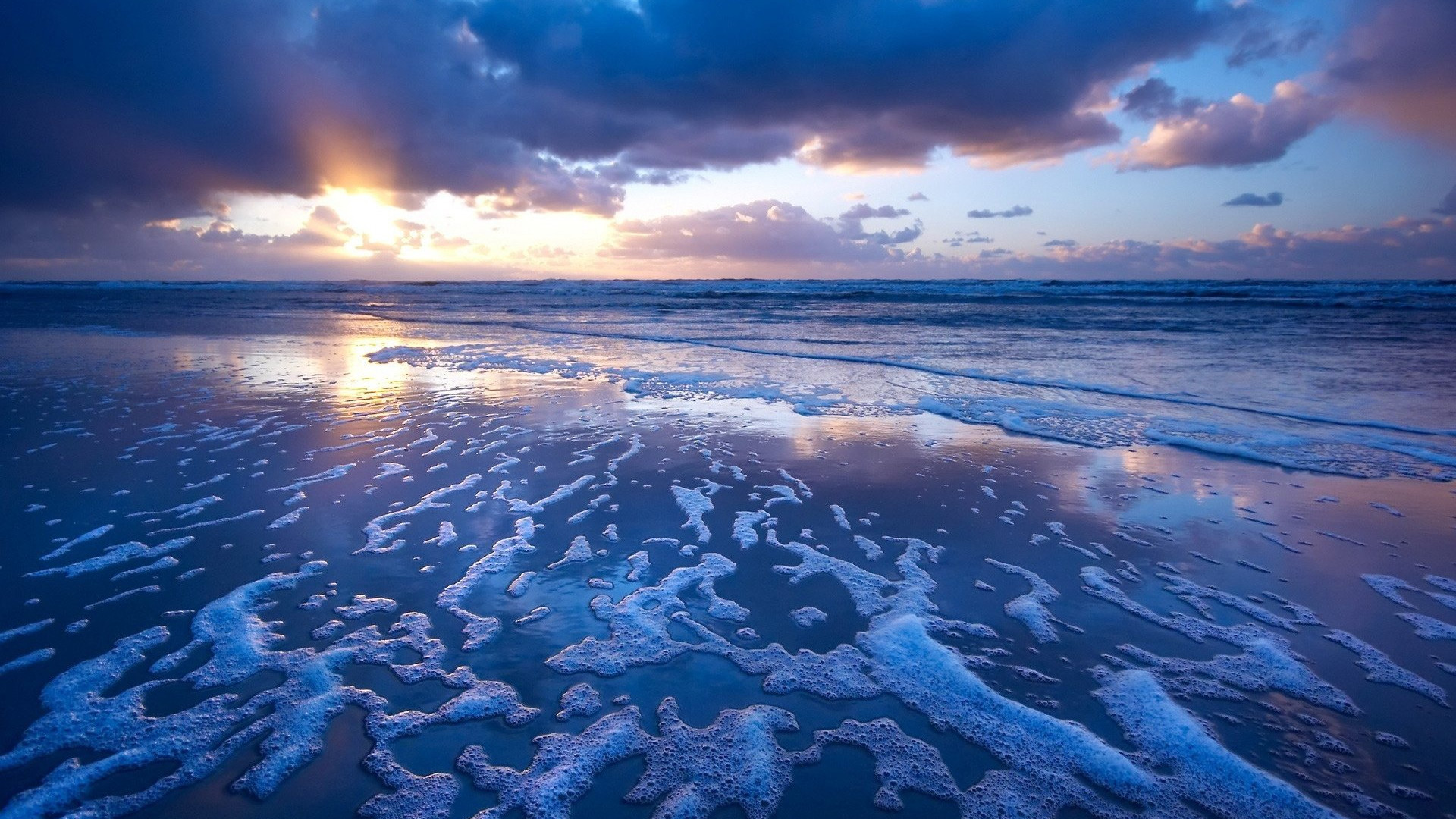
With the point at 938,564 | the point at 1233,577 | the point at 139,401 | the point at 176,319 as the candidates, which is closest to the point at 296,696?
the point at 938,564

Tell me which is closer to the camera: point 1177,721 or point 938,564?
point 1177,721

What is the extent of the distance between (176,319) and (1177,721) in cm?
2897

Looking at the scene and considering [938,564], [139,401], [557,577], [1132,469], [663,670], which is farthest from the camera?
[139,401]

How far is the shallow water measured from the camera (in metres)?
2.43

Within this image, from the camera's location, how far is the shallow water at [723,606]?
2.43 m

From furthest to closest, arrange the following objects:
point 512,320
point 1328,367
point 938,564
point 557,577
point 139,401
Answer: point 512,320
point 1328,367
point 139,401
point 938,564
point 557,577

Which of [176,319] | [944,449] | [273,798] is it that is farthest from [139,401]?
[176,319]

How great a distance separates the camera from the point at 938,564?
13.8 ft

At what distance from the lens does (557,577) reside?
3.94m

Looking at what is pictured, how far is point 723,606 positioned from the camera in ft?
12.0

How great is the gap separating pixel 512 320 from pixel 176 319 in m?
10.9

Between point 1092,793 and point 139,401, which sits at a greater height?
point 139,401

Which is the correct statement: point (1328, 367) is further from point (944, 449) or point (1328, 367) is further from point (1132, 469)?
point (944, 449)

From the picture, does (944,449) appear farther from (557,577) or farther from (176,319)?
(176,319)
